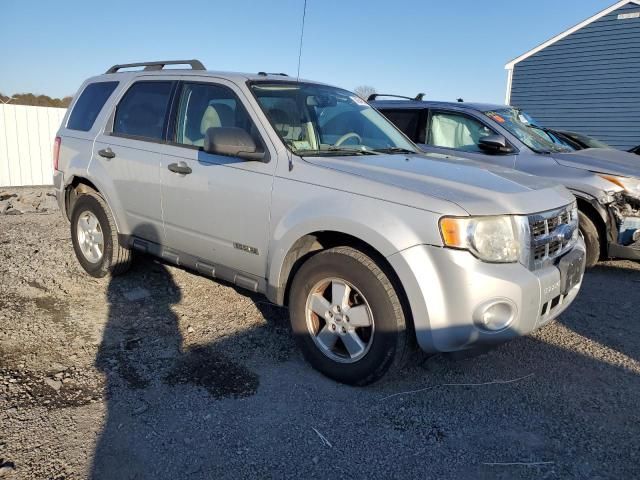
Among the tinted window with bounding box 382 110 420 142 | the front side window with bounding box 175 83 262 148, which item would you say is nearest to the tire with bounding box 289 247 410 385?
the front side window with bounding box 175 83 262 148

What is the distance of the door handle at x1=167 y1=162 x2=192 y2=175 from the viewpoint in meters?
3.96

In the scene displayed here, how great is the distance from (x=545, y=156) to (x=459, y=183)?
3345 mm

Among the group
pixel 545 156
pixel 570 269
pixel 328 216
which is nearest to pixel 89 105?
pixel 328 216

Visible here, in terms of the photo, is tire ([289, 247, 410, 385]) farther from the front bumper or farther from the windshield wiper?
the windshield wiper

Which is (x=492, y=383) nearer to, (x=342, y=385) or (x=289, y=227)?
(x=342, y=385)

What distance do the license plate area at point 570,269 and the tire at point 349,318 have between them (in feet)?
3.32

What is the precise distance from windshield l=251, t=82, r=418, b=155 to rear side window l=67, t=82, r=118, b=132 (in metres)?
2.00

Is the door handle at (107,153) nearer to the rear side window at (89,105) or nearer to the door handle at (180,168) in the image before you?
the rear side window at (89,105)

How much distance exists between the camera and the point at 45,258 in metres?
5.80

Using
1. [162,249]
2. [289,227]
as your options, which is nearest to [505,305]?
[289,227]

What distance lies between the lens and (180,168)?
4.00m

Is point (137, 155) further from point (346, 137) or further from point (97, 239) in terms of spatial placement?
point (346, 137)

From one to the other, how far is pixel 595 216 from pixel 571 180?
460 millimetres

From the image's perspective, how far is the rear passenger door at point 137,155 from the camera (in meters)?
4.34
